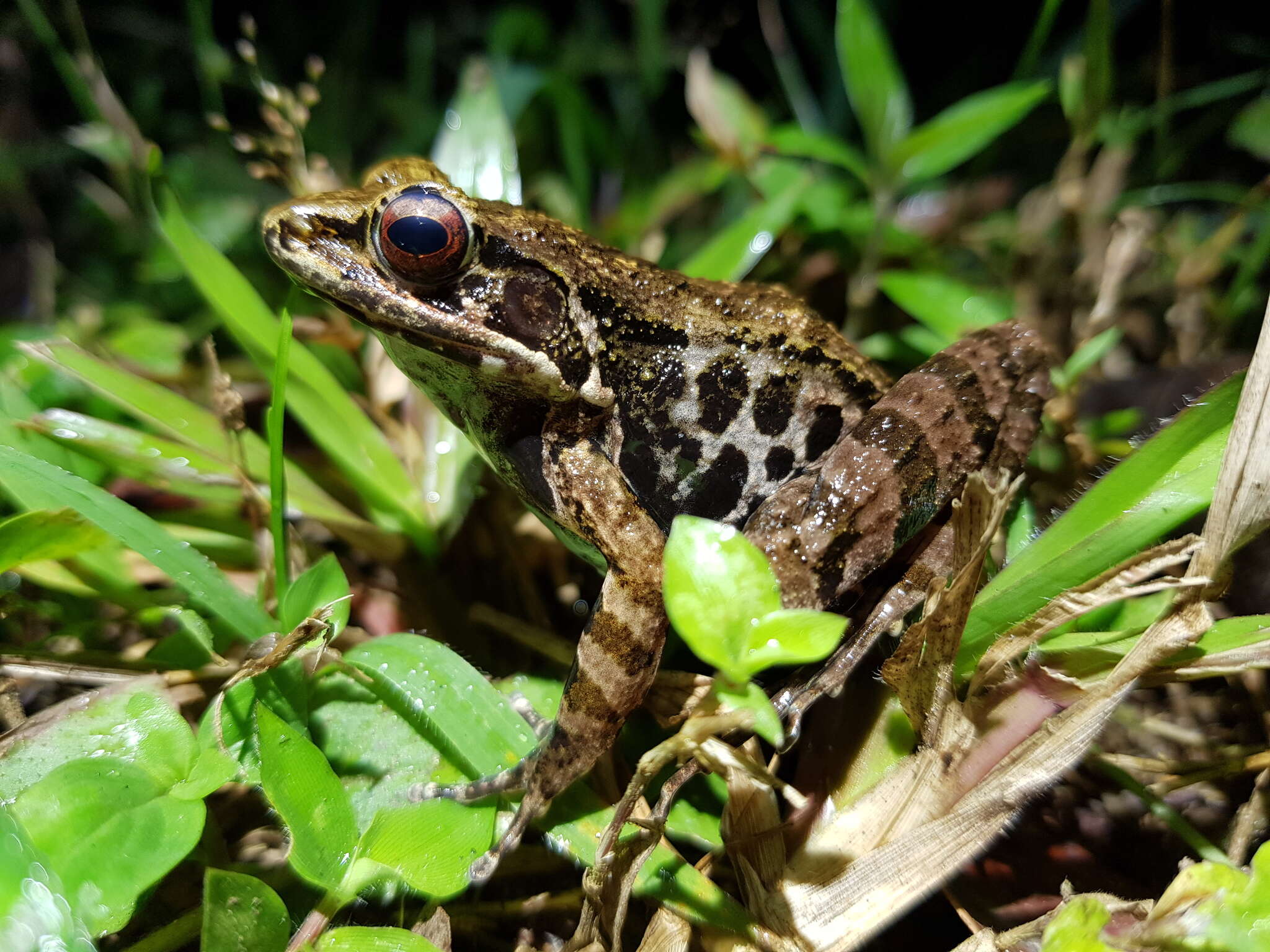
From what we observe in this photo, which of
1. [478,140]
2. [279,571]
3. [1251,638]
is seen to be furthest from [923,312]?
[279,571]

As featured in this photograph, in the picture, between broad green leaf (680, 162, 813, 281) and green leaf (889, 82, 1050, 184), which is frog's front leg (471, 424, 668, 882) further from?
green leaf (889, 82, 1050, 184)

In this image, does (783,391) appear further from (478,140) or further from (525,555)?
(478,140)

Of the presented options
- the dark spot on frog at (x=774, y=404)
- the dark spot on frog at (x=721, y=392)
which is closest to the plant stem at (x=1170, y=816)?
the dark spot on frog at (x=774, y=404)

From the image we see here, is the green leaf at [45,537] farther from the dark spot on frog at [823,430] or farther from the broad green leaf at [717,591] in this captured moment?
the dark spot on frog at [823,430]

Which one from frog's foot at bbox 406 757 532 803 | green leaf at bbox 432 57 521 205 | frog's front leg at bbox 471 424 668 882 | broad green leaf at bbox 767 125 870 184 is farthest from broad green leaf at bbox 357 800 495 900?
broad green leaf at bbox 767 125 870 184

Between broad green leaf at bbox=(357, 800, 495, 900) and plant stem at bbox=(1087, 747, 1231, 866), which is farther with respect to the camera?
plant stem at bbox=(1087, 747, 1231, 866)

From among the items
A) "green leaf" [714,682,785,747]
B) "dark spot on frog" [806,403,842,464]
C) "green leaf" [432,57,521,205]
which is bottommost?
"green leaf" [714,682,785,747]
